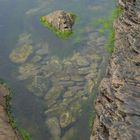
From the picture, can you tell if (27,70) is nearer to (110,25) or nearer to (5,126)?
(5,126)

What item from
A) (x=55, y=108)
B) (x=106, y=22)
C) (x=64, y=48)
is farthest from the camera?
(x=106, y=22)

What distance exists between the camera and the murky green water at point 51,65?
27750mm

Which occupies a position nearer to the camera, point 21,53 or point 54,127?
point 54,127

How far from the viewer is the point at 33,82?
106 feet

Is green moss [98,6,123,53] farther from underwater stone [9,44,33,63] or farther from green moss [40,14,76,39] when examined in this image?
underwater stone [9,44,33,63]

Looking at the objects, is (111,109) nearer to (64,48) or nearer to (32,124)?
(32,124)

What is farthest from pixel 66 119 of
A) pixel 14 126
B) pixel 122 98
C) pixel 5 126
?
pixel 122 98

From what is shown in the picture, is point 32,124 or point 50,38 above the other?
point 50,38

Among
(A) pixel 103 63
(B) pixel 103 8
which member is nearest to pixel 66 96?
(A) pixel 103 63

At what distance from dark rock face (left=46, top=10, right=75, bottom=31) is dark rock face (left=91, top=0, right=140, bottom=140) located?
49.3 feet

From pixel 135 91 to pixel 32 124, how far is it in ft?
34.3

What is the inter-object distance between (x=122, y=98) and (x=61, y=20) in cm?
2296

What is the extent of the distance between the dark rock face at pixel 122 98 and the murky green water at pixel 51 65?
5.62m

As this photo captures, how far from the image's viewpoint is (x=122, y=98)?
775 inches
